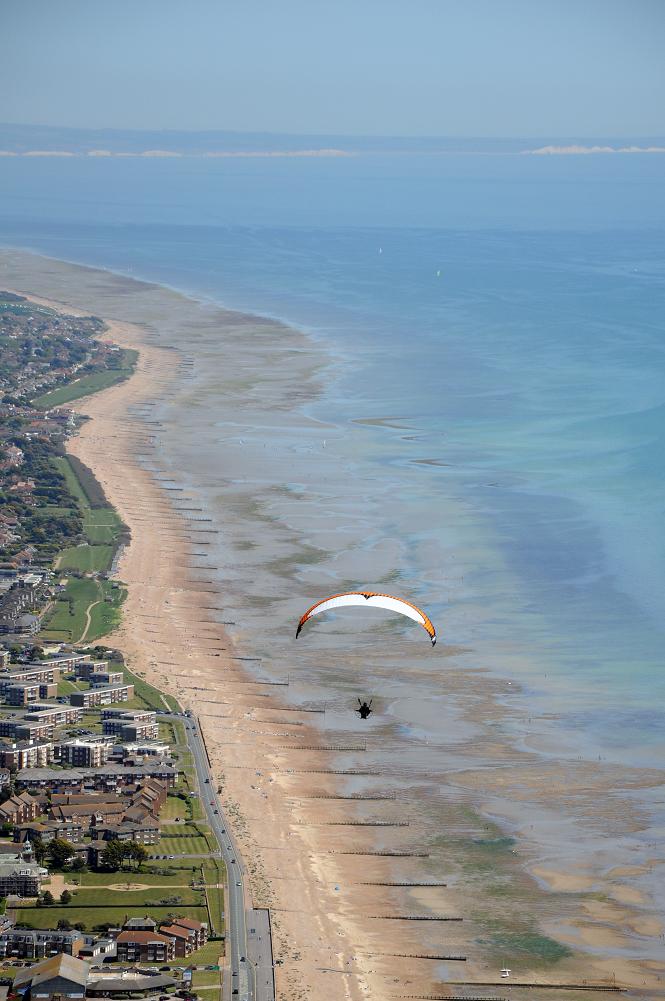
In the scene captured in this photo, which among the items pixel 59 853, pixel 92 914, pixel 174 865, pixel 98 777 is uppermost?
pixel 59 853

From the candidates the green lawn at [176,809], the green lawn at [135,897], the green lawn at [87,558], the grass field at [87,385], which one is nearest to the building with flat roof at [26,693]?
the green lawn at [176,809]

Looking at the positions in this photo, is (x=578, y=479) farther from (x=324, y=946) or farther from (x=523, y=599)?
(x=324, y=946)

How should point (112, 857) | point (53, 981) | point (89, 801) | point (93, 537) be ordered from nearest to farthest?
point (53, 981)
point (112, 857)
point (89, 801)
point (93, 537)

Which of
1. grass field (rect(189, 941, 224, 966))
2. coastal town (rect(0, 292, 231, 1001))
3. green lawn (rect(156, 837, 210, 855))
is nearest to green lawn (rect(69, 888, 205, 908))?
coastal town (rect(0, 292, 231, 1001))

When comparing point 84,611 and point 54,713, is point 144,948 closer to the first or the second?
point 54,713

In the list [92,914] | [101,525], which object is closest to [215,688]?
[92,914]

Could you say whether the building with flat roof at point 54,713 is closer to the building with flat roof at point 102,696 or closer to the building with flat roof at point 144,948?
the building with flat roof at point 102,696

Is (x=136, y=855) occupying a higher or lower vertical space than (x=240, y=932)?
higher
